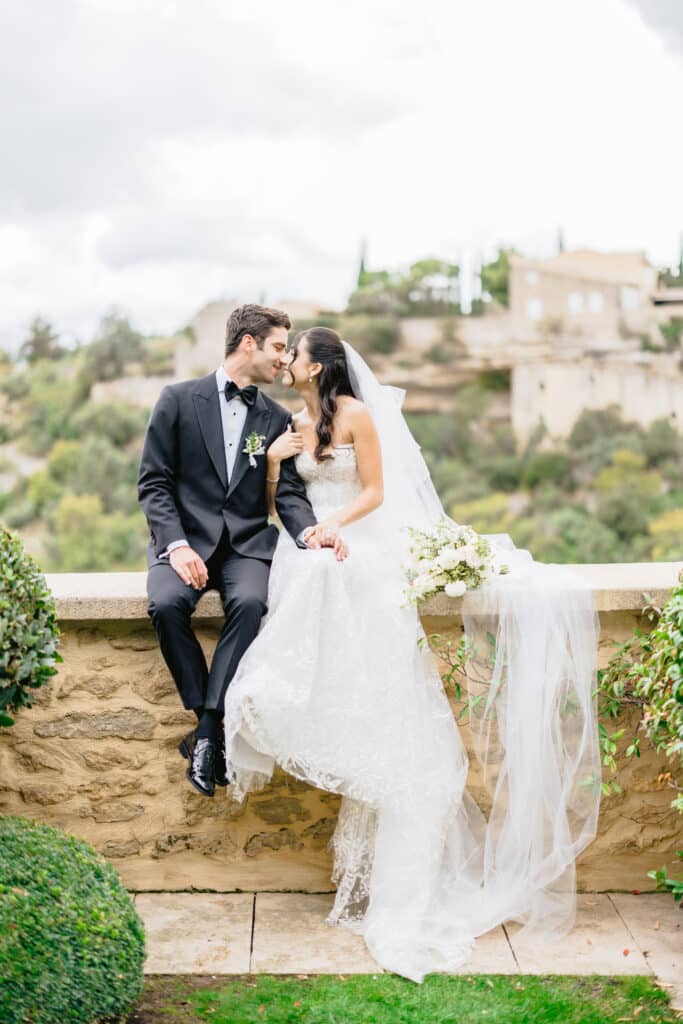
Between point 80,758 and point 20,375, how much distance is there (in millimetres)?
47708

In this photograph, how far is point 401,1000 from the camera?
3.18 meters

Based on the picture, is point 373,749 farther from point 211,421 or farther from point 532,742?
point 211,421

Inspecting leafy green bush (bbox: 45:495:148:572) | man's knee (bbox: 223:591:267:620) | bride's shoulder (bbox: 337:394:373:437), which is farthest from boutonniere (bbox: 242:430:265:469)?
leafy green bush (bbox: 45:495:148:572)

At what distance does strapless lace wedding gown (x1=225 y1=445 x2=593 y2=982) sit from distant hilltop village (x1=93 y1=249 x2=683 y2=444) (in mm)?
43051

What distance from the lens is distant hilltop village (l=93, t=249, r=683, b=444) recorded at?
4712cm

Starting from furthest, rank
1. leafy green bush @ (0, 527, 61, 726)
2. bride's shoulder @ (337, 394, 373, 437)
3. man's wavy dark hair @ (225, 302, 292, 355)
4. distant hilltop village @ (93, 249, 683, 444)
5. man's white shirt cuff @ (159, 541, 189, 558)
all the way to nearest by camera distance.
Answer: distant hilltop village @ (93, 249, 683, 444) < man's wavy dark hair @ (225, 302, 292, 355) < bride's shoulder @ (337, 394, 373, 437) < man's white shirt cuff @ (159, 541, 189, 558) < leafy green bush @ (0, 527, 61, 726)

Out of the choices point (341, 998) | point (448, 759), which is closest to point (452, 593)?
point (448, 759)

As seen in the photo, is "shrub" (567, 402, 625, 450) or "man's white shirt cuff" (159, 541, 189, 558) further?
"shrub" (567, 402, 625, 450)

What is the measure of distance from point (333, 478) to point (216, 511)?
0.44 metres

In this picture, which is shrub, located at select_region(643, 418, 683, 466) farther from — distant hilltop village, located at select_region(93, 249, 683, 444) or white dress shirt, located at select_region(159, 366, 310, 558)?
white dress shirt, located at select_region(159, 366, 310, 558)

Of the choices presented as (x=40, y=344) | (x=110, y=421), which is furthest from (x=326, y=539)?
(x=40, y=344)

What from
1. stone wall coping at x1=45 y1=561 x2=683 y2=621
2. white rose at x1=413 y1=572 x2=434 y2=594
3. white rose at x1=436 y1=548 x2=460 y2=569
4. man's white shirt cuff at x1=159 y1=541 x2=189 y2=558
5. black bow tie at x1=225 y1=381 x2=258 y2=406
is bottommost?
stone wall coping at x1=45 y1=561 x2=683 y2=621

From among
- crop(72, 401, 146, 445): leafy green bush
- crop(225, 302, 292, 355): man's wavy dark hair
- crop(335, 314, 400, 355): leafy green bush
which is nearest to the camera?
crop(225, 302, 292, 355): man's wavy dark hair

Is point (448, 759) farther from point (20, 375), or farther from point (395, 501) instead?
point (20, 375)
